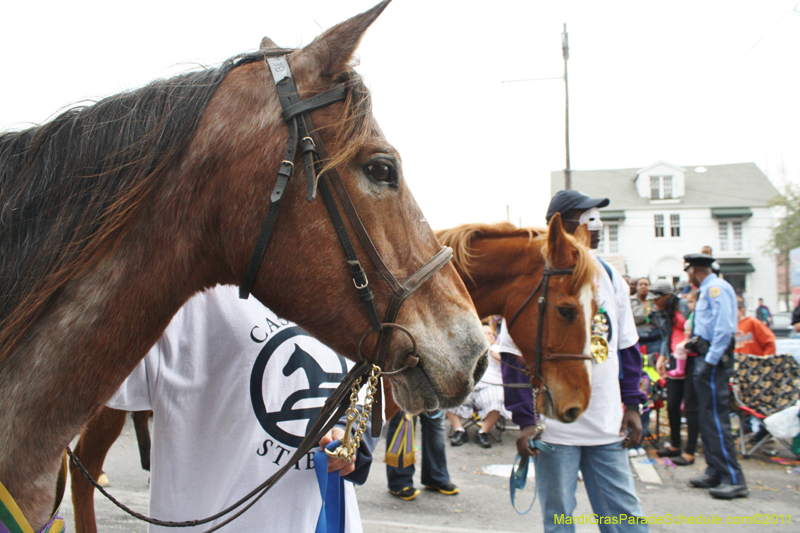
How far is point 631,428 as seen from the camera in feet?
9.70

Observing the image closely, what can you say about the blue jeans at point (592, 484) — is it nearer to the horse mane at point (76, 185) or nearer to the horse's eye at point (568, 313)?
the horse's eye at point (568, 313)

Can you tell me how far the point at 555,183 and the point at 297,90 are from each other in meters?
36.6

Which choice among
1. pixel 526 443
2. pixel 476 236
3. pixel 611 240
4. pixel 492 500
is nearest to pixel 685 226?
pixel 611 240


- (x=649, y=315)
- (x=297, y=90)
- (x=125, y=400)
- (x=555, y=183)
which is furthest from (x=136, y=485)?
(x=555, y=183)

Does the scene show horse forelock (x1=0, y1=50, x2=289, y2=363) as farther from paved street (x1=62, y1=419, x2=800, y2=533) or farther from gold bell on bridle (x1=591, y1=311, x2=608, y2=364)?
paved street (x1=62, y1=419, x2=800, y2=533)

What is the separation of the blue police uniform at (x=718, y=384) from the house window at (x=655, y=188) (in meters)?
31.7

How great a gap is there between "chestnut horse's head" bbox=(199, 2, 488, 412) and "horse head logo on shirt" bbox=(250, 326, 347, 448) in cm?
55

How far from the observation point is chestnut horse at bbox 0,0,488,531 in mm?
1126

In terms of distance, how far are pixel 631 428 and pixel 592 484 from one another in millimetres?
423

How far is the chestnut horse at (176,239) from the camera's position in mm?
1126

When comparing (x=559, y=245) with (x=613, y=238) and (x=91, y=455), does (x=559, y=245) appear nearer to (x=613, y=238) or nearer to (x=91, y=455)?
(x=91, y=455)

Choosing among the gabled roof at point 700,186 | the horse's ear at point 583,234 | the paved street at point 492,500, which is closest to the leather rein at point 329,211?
the horse's ear at point 583,234

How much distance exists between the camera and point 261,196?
1205 mm

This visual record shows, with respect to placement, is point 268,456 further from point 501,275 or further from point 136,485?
point 136,485
